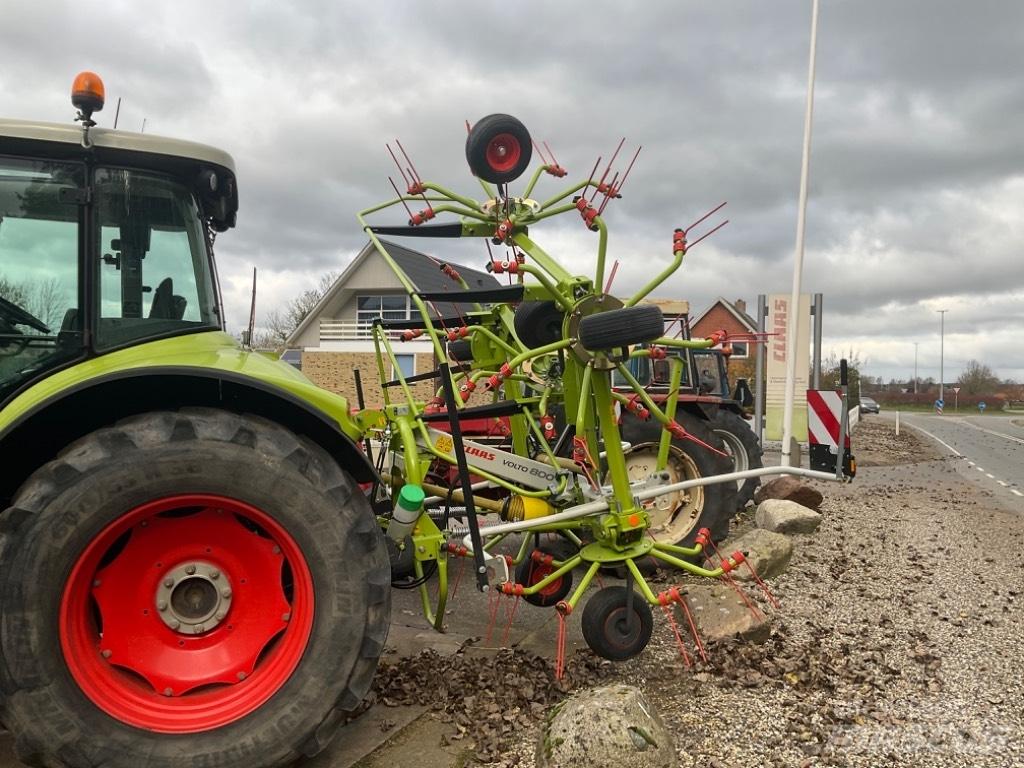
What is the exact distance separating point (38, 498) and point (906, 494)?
1022cm

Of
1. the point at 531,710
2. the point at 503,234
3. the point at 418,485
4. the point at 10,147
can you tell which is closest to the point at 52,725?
the point at 418,485

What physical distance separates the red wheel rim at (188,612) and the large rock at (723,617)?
2293 mm

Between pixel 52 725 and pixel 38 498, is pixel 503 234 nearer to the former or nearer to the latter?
pixel 38 498

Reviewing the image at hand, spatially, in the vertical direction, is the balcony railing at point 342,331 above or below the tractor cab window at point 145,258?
above

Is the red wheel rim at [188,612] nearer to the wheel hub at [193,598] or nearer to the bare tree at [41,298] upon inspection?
the wheel hub at [193,598]

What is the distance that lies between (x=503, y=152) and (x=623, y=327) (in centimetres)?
116

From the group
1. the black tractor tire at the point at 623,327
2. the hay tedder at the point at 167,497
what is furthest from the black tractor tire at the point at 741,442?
the black tractor tire at the point at 623,327

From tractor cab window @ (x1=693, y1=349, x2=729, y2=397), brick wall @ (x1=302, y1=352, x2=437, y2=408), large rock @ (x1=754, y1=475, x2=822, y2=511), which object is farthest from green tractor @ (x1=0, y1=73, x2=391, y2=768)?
brick wall @ (x1=302, y1=352, x2=437, y2=408)

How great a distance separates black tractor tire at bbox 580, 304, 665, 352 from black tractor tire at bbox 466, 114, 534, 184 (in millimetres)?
975

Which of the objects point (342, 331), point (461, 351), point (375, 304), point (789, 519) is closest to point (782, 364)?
point (789, 519)

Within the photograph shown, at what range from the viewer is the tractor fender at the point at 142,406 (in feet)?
8.43

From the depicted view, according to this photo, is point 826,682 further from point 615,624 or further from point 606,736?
point 606,736

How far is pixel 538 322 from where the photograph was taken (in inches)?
154

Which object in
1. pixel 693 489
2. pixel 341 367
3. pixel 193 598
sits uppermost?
pixel 341 367
